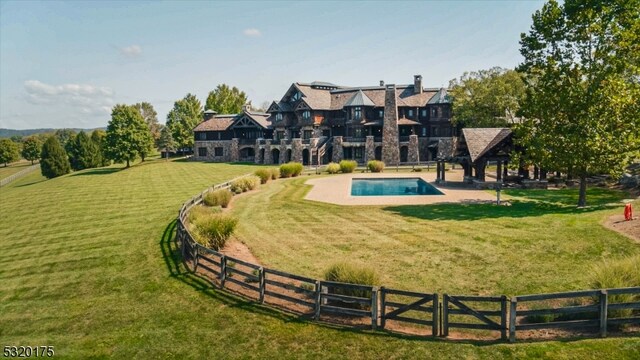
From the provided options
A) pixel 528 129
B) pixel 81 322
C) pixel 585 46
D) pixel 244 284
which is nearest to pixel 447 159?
pixel 528 129

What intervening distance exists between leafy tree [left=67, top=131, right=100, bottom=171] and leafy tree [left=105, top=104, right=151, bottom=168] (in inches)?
386

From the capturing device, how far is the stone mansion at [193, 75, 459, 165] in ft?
207

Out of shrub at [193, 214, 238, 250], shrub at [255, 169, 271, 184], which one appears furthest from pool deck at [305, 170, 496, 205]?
shrub at [193, 214, 238, 250]

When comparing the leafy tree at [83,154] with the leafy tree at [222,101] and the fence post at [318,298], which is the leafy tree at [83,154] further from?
the fence post at [318,298]

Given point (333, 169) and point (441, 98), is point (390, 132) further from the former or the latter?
point (333, 169)

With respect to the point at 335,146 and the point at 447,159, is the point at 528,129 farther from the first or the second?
the point at 335,146

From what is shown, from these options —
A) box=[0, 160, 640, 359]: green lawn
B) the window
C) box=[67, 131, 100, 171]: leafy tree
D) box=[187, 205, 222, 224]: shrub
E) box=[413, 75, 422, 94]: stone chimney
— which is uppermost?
box=[413, 75, 422, 94]: stone chimney

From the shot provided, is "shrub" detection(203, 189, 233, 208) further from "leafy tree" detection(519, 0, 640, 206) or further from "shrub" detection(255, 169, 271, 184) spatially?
"leafy tree" detection(519, 0, 640, 206)

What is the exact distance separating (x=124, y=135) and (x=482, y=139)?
5185cm

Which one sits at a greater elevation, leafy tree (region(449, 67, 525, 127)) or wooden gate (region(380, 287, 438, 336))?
leafy tree (region(449, 67, 525, 127))

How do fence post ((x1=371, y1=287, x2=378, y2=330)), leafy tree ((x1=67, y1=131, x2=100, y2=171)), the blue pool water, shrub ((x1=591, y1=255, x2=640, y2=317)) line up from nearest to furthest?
fence post ((x1=371, y1=287, x2=378, y2=330))
shrub ((x1=591, y1=255, x2=640, y2=317))
the blue pool water
leafy tree ((x1=67, y1=131, x2=100, y2=171))

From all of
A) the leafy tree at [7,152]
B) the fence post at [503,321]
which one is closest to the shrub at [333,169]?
the fence post at [503,321]

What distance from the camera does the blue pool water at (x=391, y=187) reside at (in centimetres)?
3547

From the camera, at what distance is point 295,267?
16.7m
